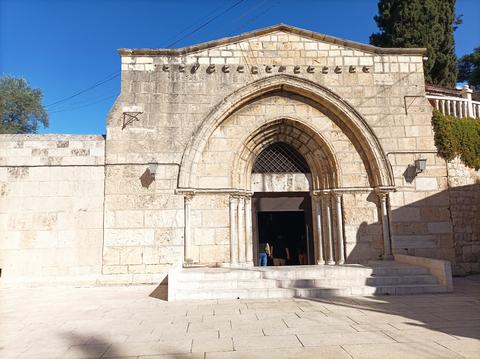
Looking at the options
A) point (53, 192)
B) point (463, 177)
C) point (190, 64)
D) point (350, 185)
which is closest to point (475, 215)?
point (463, 177)

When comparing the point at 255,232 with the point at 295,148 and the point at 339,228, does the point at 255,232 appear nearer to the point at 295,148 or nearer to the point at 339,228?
the point at 339,228

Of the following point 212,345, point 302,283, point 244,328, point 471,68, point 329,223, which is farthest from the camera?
point 471,68

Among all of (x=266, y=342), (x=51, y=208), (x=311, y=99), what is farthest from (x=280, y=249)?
(x=266, y=342)

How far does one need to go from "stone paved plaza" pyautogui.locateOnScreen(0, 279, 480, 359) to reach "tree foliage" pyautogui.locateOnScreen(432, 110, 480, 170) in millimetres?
3729

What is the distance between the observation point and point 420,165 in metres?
8.11

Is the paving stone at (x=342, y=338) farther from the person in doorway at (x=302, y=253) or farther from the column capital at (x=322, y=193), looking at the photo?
the person in doorway at (x=302, y=253)

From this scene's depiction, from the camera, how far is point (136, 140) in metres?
8.13

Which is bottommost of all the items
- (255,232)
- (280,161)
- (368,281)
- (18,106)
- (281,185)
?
(368,281)

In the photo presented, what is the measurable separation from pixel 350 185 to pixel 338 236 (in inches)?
52.5

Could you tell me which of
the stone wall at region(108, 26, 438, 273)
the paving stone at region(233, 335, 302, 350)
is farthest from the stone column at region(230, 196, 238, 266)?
the paving stone at region(233, 335, 302, 350)

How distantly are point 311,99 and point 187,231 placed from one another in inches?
185

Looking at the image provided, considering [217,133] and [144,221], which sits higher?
[217,133]

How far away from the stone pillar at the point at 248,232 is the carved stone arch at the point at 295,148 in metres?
0.42

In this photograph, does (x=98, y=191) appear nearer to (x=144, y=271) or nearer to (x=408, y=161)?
(x=144, y=271)
